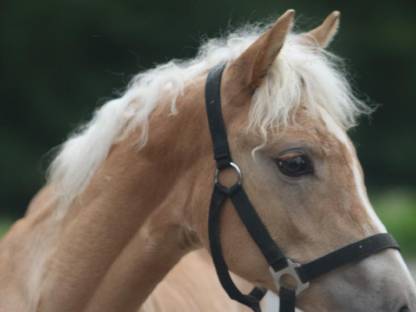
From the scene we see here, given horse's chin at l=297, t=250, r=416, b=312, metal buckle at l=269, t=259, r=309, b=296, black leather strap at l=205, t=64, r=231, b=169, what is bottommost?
horse's chin at l=297, t=250, r=416, b=312

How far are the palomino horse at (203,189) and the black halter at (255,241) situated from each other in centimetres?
3

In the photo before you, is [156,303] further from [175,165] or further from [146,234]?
[175,165]

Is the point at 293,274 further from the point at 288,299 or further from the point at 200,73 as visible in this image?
the point at 200,73

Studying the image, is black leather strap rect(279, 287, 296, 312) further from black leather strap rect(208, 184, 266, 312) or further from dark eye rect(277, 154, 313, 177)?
dark eye rect(277, 154, 313, 177)

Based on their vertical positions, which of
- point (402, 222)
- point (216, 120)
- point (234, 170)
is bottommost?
point (402, 222)

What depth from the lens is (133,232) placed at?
386 cm

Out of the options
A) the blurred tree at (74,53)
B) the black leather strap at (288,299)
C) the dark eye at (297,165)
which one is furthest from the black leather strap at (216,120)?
the blurred tree at (74,53)

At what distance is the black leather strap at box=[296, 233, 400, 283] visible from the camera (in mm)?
3389

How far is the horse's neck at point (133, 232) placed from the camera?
381cm

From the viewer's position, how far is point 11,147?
18125mm

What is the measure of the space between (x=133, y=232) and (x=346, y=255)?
963mm

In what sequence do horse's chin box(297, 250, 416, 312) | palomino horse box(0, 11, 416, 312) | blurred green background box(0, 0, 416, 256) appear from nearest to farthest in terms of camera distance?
horse's chin box(297, 250, 416, 312) → palomino horse box(0, 11, 416, 312) → blurred green background box(0, 0, 416, 256)

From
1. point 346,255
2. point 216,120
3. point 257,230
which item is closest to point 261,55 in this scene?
point 216,120

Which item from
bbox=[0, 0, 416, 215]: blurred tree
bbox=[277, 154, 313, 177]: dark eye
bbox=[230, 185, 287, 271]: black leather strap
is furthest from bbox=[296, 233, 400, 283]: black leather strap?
bbox=[0, 0, 416, 215]: blurred tree
